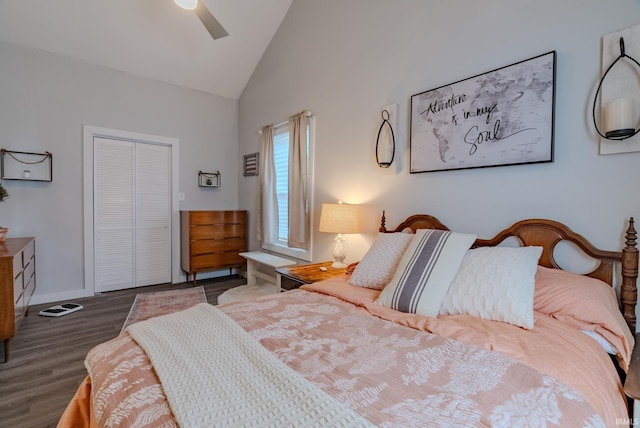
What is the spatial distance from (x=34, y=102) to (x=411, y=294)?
436 centimetres

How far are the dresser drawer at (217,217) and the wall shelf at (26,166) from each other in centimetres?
158

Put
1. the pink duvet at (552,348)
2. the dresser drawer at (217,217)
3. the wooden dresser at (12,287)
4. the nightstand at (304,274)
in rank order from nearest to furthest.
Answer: the pink duvet at (552,348) → the wooden dresser at (12,287) → the nightstand at (304,274) → the dresser drawer at (217,217)

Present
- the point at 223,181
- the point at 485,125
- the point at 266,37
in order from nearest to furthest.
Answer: the point at 485,125
the point at 266,37
the point at 223,181

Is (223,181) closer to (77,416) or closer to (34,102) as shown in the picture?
(34,102)

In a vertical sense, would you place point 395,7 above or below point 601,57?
above

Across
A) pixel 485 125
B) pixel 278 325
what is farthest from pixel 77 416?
pixel 485 125

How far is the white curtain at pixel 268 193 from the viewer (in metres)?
3.86

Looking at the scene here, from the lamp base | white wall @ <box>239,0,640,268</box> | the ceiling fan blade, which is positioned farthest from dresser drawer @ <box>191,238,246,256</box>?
the lamp base

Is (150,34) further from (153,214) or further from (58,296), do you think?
(58,296)

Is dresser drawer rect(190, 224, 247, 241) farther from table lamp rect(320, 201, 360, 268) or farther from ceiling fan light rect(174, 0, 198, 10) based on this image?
ceiling fan light rect(174, 0, 198, 10)

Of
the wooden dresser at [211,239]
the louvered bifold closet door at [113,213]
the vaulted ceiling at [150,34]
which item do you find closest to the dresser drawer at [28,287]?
the louvered bifold closet door at [113,213]

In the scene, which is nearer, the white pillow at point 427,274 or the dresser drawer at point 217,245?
the white pillow at point 427,274

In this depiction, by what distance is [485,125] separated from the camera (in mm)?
1852

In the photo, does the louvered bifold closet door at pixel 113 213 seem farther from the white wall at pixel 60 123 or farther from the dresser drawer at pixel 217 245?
the dresser drawer at pixel 217 245
